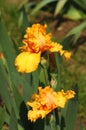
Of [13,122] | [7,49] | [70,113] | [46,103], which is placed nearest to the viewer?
[46,103]

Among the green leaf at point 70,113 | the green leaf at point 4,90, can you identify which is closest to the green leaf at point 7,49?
the green leaf at point 4,90

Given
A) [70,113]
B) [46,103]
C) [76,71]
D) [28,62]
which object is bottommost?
[76,71]

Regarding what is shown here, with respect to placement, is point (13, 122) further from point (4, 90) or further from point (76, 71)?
point (76, 71)

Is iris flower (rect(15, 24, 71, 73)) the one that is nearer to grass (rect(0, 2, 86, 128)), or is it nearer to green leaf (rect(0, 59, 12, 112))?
green leaf (rect(0, 59, 12, 112))

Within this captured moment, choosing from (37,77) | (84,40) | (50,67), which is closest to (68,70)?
(84,40)

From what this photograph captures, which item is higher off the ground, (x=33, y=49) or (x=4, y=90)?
(x=33, y=49)

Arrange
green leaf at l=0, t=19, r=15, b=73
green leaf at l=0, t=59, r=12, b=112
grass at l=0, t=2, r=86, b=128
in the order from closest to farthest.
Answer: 1. green leaf at l=0, t=59, r=12, b=112
2. green leaf at l=0, t=19, r=15, b=73
3. grass at l=0, t=2, r=86, b=128

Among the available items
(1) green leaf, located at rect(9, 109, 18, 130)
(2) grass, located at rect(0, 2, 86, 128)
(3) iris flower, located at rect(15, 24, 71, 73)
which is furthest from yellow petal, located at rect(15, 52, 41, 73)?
(2) grass, located at rect(0, 2, 86, 128)

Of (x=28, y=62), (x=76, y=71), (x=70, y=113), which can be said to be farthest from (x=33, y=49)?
(x=76, y=71)
